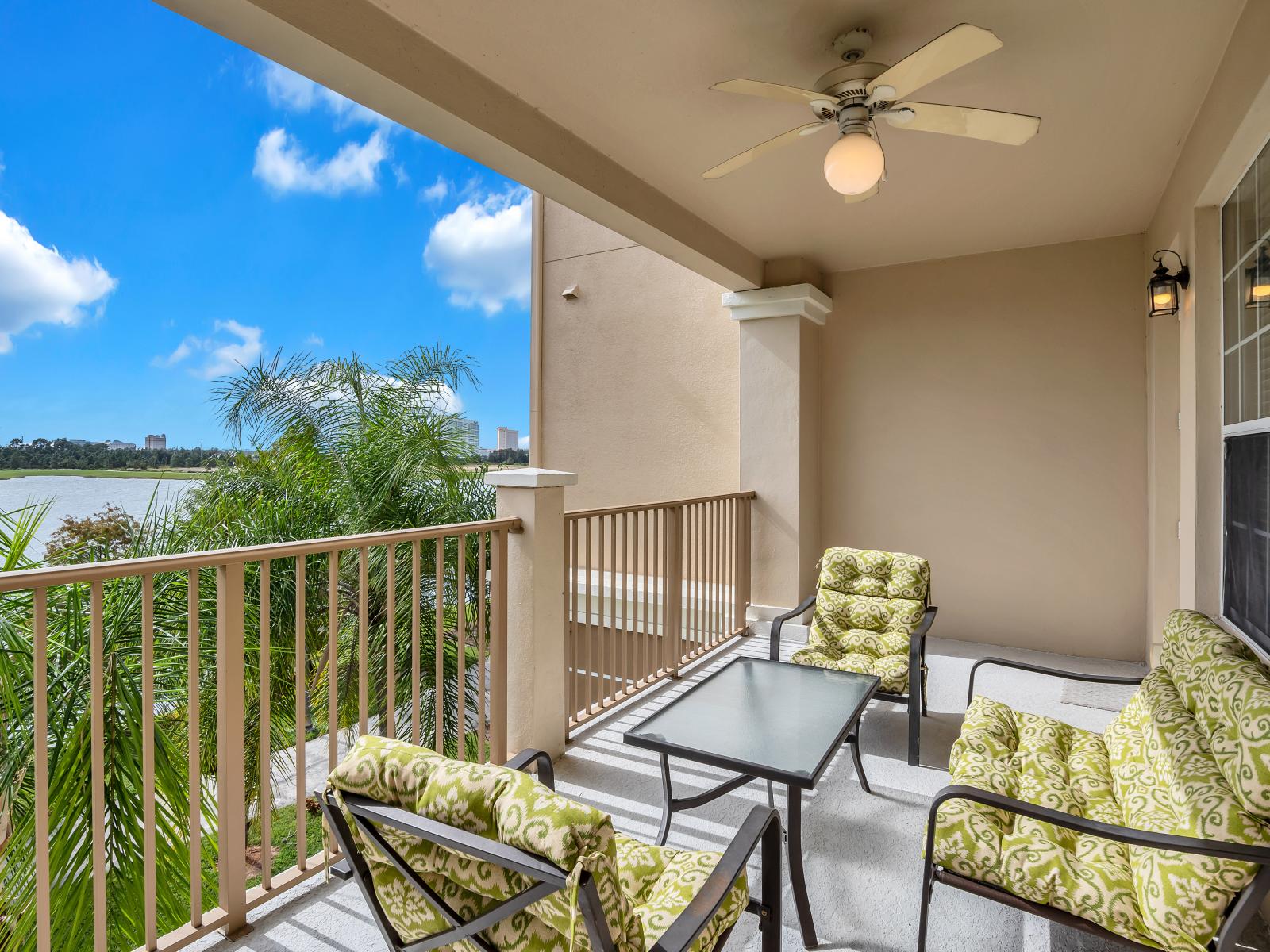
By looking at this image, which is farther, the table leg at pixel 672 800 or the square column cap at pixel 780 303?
the square column cap at pixel 780 303

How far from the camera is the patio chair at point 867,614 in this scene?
10.4 ft

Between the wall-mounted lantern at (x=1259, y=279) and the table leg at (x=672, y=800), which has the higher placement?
the wall-mounted lantern at (x=1259, y=279)

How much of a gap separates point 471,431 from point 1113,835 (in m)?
6.13

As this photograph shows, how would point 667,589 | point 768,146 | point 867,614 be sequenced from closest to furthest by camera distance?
point 768,146, point 867,614, point 667,589

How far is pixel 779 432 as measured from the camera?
16.0ft

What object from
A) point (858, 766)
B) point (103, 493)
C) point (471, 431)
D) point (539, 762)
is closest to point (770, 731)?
point (858, 766)

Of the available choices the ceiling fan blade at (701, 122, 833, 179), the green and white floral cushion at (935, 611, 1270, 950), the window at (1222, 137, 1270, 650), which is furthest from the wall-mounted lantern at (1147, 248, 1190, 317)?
the ceiling fan blade at (701, 122, 833, 179)

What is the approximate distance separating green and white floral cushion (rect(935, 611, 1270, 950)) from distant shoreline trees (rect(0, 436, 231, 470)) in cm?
669

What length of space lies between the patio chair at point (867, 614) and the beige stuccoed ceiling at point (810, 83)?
1988 millimetres

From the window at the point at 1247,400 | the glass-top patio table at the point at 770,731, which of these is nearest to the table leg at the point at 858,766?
the glass-top patio table at the point at 770,731

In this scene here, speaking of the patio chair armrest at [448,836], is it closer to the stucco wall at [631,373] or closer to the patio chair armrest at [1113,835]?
the patio chair armrest at [1113,835]

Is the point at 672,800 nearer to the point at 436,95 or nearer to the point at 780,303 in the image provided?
the point at 436,95

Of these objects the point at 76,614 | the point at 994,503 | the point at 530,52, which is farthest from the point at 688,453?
the point at 76,614

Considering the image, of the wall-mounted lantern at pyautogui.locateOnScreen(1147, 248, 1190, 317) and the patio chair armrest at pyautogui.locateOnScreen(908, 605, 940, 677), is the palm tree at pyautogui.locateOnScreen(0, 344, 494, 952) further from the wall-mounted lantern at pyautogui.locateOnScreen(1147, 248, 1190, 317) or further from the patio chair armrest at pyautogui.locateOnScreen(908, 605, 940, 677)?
the wall-mounted lantern at pyautogui.locateOnScreen(1147, 248, 1190, 317)
